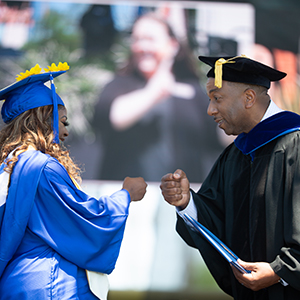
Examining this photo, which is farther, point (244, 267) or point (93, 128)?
point (93, 128)

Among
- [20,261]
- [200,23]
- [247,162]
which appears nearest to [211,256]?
[247,162]

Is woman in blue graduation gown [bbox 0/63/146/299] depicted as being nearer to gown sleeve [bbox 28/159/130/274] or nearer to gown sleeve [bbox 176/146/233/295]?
gown sleeve [bbox 28/159/130/274]

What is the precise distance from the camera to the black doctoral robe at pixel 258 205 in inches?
77.4

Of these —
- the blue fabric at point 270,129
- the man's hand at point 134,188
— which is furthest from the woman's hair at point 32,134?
the blue fabric at point 270,129

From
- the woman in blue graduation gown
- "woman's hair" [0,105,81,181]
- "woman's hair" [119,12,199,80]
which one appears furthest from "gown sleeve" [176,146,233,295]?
"woman's hair" [119,12,199,80]

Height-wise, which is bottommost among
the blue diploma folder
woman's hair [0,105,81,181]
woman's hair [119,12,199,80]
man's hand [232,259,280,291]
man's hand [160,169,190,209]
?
man's hand [232,259,280,291]

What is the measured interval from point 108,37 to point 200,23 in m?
1.03

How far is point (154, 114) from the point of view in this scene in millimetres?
4121

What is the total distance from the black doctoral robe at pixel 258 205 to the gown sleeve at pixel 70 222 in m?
0.69

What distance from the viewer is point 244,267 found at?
201 centimetres

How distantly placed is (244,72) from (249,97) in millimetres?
156

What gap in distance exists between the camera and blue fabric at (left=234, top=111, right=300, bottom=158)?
2.19m

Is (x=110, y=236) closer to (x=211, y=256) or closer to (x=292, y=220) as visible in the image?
(x=211, y=256)

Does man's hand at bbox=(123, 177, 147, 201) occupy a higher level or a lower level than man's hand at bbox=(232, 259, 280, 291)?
higher
